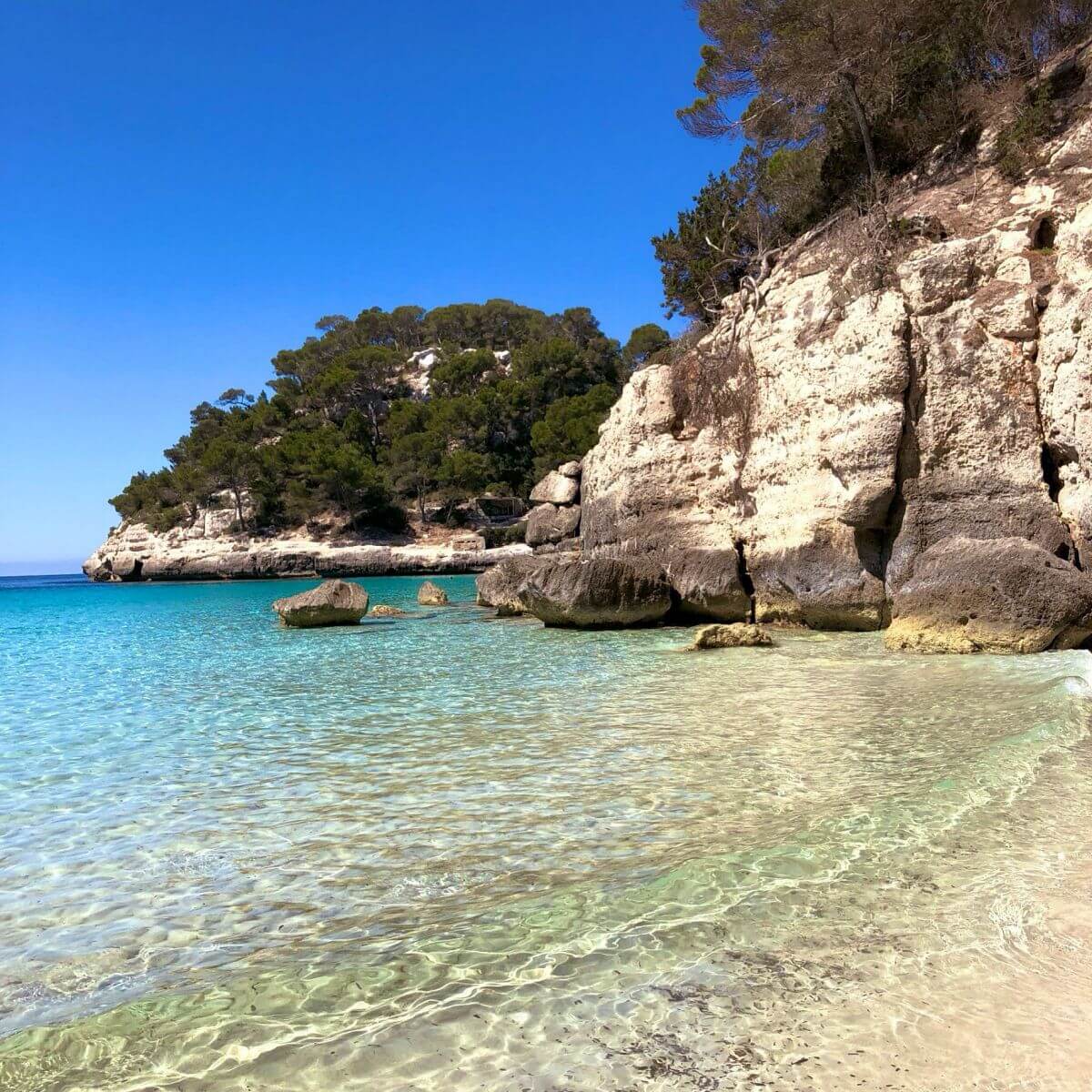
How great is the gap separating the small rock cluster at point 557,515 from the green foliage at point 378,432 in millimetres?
16281

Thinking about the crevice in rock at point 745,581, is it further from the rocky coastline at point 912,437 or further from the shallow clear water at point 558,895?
the shallow clear water at point 558,895

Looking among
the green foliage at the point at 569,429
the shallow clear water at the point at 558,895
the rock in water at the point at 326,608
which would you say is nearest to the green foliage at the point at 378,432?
the green foliage at the point at 569,429

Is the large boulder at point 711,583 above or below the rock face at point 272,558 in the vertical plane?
below

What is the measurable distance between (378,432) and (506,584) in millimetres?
53436

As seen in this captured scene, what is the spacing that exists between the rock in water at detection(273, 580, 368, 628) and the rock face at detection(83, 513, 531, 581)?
32248mm

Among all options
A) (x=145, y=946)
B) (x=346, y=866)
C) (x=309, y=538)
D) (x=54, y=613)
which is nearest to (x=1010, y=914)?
(x=346, y=866)

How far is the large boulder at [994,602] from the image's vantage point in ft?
37.7

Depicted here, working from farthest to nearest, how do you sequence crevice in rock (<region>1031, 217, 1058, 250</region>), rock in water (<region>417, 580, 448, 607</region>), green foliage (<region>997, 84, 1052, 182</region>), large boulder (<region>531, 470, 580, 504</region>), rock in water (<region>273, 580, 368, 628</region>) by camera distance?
large boulder (<region>531, 470, 580, 504</region>) < rock in water (<region>417, 580, 448, 607</region>) < rock in water (<region>273, 580, 368, 628</region>) < green foliage (<region>997, 84, 1052, 182</region>) < crevice in rock (<region>1031, 217, 1058, 250</region>)

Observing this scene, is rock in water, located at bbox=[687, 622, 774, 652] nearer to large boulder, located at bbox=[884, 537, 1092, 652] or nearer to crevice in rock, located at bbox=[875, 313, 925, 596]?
large boulder, located at bbox=[884, 537, 1092, 652]

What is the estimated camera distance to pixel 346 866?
464 centimetres

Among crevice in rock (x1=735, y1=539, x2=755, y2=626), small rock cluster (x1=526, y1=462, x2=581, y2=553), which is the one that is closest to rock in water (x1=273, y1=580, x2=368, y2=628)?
crevice in rock (x1=735, y1=539, x2=755, y2=626)

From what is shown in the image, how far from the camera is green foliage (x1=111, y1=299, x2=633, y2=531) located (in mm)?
60938

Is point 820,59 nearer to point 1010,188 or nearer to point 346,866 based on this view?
point 1010,188

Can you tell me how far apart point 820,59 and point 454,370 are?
56226 millimetres
